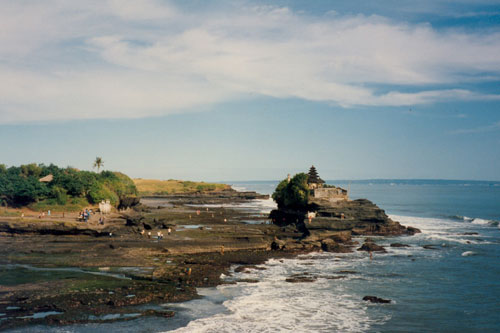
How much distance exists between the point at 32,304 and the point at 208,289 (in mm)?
12916

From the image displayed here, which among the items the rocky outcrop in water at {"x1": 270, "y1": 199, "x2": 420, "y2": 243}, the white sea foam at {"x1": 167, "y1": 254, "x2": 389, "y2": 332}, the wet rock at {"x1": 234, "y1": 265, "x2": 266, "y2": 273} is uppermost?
the rocky outcrop in water at {"x1": 270, "y1": 199, "x2": 420, "y2": 243}

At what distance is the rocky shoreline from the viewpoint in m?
27.9

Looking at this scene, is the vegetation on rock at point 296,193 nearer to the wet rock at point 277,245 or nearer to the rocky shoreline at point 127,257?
the rocky shoreline at point 127,257

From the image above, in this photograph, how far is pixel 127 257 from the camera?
4381 centimetres

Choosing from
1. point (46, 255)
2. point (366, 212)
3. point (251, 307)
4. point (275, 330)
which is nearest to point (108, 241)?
point (46, 255)

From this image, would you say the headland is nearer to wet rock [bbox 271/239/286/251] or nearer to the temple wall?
wet rock [bbox 271/239/286/251]

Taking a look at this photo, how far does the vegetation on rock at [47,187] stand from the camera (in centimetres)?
7388

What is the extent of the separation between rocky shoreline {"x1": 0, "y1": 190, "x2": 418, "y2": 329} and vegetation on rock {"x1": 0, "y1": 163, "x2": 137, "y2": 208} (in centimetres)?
1216

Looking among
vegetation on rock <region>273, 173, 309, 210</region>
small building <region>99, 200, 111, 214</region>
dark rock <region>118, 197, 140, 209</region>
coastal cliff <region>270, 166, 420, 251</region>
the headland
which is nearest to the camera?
the headland

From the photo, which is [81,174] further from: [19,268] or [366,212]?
[366,212]

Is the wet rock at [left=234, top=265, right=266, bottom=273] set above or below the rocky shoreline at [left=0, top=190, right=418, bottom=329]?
below

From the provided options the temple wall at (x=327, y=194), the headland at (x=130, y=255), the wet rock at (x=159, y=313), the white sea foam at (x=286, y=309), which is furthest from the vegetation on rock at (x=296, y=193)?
the wet rock at (x=159, y=313)

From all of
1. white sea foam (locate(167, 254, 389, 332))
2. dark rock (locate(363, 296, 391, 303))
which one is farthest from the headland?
dark rock (locate(363, 296, 391, 303))

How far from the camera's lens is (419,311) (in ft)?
95.5
